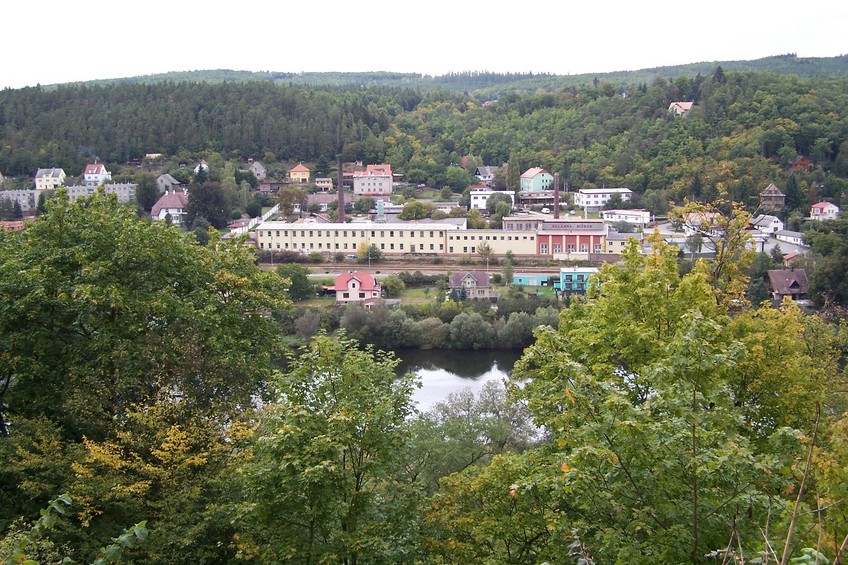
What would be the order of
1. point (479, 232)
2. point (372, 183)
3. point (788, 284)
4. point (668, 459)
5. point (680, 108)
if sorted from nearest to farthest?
point (668, 459)
point (788, 284)
point (479, 232)
point (372, 183)
point (680, 108)

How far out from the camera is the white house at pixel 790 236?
1922 cm

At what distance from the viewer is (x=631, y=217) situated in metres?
22.5

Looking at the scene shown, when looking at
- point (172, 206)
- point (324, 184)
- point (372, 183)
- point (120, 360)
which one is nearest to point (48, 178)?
point (172, 206)

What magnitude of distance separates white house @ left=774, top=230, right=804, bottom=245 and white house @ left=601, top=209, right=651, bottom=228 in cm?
346

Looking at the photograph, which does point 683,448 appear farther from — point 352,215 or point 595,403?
point 352,215

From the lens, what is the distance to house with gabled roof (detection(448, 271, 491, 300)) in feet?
49.6

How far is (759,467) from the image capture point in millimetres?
2203

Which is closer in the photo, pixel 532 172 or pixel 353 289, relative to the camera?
pixel 353 289

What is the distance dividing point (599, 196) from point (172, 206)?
1348cm

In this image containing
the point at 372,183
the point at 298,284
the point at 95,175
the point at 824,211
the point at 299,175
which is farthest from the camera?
the point at 299,175

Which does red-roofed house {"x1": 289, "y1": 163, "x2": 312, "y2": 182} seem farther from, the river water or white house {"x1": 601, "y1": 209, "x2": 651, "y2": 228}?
the river water

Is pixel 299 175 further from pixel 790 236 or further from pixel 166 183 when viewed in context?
pixel 790 236

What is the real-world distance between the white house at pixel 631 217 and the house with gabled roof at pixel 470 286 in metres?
8.01

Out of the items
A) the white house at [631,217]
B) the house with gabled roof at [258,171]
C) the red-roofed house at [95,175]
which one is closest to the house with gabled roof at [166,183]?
the red-roofed house at [95,175]
